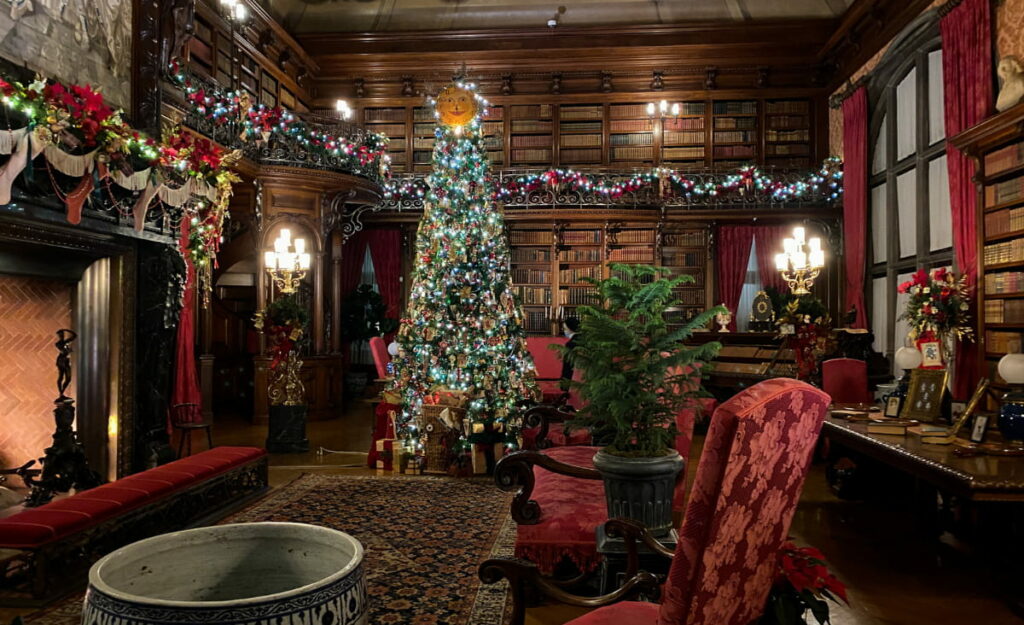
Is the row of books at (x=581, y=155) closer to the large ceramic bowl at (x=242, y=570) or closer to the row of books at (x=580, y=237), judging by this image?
the row of books at (x=580, y=237)

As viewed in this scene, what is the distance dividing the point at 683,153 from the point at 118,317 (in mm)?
9023

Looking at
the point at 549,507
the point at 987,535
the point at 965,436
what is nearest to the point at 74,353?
the point at 549,507

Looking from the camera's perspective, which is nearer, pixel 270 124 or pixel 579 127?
pixel 270 124

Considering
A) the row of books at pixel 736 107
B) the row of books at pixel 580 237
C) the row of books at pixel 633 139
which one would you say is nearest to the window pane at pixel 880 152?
the row of books at pixel 736 107

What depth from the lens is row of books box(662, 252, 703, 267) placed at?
11203 millimetres

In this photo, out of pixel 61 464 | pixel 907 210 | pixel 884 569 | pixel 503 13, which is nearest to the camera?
pixel 884 569

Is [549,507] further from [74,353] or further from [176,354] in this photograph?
[176,354]

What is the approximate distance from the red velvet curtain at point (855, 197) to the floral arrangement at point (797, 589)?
28.7 ft

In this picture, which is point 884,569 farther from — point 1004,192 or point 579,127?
point 579,127

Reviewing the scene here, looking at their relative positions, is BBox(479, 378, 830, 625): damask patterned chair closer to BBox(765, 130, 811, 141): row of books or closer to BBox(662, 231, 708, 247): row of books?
BBox(662, 231, 708, 247): row of books

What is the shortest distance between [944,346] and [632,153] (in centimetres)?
634

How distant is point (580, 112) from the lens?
11.6 m

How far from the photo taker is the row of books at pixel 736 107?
445 inches

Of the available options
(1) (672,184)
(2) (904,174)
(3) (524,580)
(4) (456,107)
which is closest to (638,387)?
(3) (524,580)
